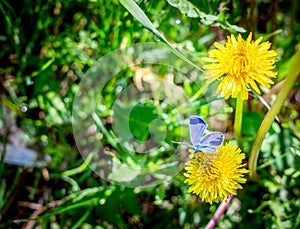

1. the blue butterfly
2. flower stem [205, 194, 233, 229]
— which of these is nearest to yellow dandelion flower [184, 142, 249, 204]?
the blue butterfly

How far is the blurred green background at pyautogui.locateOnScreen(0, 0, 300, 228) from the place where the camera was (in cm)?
107

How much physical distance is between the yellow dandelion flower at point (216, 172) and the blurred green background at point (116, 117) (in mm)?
233

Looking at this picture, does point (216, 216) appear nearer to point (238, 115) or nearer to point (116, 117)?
point (238, 115)

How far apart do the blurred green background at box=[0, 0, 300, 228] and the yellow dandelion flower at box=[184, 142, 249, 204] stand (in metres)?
0.23

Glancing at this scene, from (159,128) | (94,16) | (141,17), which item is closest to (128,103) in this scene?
(159,128)

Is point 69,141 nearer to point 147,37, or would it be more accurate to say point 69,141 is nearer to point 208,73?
point 147,37

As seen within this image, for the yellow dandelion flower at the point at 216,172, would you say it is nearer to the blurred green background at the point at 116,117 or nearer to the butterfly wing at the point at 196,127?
the butterfly wing at the point at 196,127

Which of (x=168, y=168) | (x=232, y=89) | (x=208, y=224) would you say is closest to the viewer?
(x=232, y=89)

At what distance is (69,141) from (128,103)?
183mm

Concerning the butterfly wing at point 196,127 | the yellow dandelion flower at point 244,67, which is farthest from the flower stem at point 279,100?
the butterfly wing at point 196,127

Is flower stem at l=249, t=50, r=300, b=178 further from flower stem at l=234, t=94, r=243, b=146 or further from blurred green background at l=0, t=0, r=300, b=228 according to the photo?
blurred green background at l=0, t=0, r=300, b=228

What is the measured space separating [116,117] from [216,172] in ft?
1.50

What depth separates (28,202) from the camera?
1.19 meters

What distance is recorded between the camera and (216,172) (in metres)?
0.75
